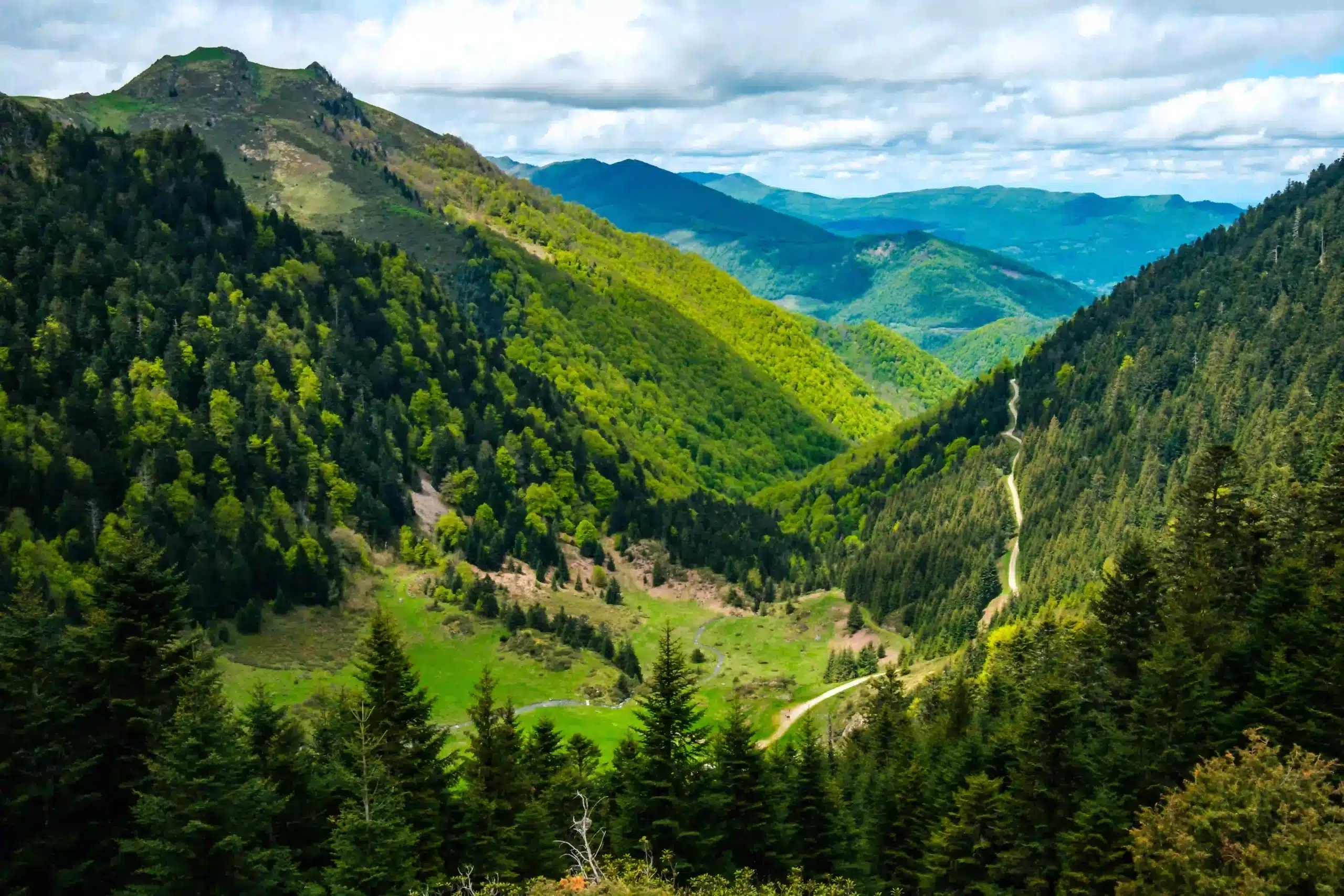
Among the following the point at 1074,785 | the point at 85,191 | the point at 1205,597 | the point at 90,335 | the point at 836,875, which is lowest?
the point at 836,875

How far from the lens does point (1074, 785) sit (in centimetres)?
5441

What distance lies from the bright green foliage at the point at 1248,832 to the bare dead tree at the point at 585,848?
2422 cm

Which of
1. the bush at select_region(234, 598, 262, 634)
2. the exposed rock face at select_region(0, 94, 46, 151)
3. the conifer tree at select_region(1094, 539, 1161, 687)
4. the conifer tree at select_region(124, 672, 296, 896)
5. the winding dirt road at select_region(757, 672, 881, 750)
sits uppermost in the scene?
the exposed rock face at select_region(0, 94, 46, 151)

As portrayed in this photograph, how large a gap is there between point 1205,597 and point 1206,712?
12.4m

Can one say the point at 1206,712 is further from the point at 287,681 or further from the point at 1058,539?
the point at 1058,539

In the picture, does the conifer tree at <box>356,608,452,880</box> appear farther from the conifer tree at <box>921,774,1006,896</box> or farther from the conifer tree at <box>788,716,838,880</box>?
the conifer tree at <box>921,774,1006,896</box>

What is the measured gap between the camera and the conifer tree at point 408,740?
5056cm

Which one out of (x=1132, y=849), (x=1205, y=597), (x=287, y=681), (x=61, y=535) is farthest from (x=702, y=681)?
(x=1132, y=849)

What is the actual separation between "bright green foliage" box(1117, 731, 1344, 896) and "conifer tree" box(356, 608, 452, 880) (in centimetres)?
3448

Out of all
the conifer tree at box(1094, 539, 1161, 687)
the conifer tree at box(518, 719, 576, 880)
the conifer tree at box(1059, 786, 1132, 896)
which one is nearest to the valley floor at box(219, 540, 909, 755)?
the conifer tree at box(518, 719, 576, 880)

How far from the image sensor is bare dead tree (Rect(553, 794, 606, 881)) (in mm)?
34812

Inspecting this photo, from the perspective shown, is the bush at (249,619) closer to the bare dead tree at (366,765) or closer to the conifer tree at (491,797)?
the conifer tree at (491,797)

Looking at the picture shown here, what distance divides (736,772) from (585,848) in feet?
70.3

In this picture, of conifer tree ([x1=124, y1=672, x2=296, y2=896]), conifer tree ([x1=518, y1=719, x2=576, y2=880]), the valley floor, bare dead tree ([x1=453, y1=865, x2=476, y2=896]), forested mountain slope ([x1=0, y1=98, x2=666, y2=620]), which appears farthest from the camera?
forested mountain slope ([x1=0, y1=98, x2=666, y2=620])
